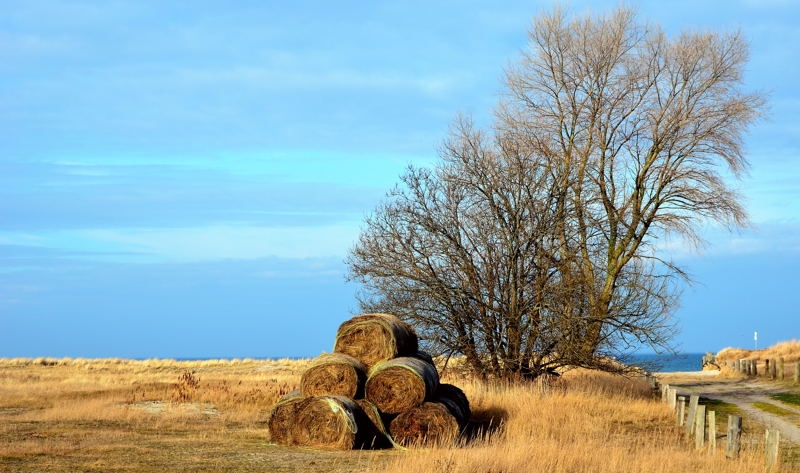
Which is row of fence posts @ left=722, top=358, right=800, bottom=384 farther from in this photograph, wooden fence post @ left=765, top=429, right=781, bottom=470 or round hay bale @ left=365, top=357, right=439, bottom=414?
round hay bale @ left=365, top=357, right=439, bottom=414

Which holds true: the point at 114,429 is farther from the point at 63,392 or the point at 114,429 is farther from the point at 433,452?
the point at 63,392

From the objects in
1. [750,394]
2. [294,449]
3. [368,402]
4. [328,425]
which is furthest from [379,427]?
[750,394]

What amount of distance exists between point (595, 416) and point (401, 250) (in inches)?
277

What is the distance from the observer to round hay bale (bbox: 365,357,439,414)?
1661 centimetres

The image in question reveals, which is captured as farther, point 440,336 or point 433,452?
point 440,336

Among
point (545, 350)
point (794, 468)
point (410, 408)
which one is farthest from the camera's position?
point (545, 350)

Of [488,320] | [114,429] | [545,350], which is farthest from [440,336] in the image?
[114,429]

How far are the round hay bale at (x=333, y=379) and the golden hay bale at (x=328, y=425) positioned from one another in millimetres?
661

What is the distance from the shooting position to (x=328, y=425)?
15602mm

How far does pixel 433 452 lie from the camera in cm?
1339

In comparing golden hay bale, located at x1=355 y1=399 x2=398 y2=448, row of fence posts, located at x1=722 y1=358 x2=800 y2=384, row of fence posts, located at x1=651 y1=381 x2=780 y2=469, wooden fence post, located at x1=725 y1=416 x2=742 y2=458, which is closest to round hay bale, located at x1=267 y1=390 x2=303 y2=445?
golden hay bale, located at x1=355 y1=399 x2=398 y2=448

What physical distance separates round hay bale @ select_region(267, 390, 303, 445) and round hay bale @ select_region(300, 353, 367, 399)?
47 cm

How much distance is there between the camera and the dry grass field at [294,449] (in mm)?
13008

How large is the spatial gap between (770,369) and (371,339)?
27968mm
